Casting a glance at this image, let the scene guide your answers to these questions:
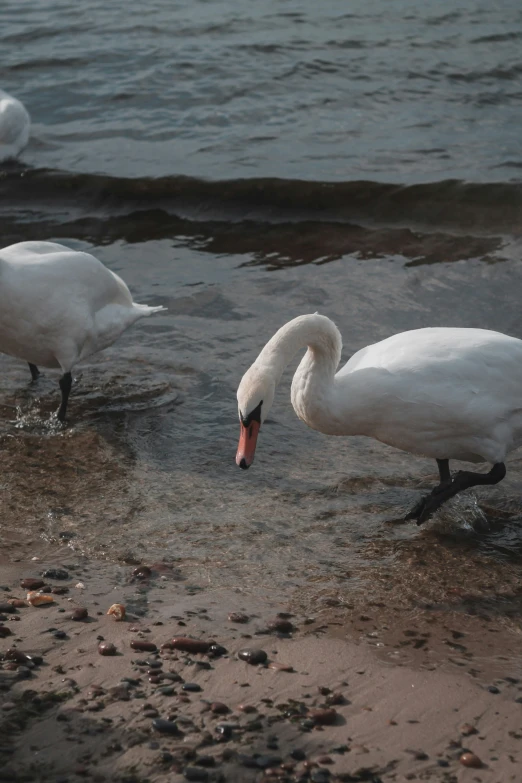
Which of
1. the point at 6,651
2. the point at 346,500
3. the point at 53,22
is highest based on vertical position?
the point at 53,22

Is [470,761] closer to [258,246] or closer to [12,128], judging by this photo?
[258,246]

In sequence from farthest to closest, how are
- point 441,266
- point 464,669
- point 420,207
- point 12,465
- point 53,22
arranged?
point 53,22
point 420,207
point 441,266
point 12,465
point 464,669

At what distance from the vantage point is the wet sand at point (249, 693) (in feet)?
11.5

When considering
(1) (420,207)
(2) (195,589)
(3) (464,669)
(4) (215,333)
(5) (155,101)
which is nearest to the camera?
(3) (464,669)

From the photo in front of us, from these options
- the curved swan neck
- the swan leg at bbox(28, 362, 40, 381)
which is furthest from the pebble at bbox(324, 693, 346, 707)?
the swan leg at bbox(28, 362, 40, 381)

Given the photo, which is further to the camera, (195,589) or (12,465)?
(12,465)

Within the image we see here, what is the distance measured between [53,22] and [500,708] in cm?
1650

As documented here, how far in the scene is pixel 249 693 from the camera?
3.93 m

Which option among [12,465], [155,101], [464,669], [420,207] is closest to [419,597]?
[464,669]

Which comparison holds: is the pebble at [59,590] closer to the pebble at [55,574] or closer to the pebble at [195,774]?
the pebble at [55,574]

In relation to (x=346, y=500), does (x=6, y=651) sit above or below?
above

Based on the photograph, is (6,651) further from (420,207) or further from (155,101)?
(155,101)

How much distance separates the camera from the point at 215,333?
862 centimetres

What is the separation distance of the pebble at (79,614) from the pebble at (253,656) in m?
0.70
